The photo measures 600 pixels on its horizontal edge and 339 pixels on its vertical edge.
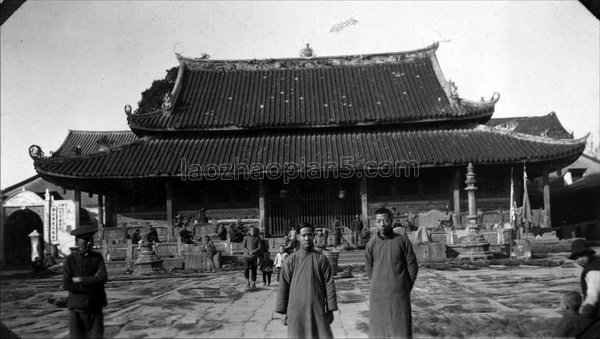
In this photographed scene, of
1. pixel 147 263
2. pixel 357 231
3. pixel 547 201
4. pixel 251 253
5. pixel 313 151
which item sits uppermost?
pixel 313 151

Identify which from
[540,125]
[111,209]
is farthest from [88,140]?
[540,125]

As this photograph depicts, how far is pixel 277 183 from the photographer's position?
82.2ft

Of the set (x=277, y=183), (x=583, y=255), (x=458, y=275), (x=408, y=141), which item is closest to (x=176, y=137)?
(x=277, y=183)

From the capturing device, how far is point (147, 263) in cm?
1825

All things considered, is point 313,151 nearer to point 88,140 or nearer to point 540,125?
point 540,125

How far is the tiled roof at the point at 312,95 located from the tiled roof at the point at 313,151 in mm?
688

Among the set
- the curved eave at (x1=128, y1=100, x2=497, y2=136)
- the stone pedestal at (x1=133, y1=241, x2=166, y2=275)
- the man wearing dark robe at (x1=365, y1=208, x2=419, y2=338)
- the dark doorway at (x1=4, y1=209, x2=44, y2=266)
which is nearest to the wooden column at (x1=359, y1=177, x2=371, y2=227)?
the curved eave at (x1=128, y1=100, x2=497, y2=136)

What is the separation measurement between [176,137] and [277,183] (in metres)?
5.38

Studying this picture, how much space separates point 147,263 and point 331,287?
13.2m

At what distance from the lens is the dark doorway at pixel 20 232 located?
32.8 meters

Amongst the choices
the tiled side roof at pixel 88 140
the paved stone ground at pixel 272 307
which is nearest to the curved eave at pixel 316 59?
the tiled side roof at pixel 88 140

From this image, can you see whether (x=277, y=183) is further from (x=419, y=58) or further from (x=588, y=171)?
(x=588, y=171)

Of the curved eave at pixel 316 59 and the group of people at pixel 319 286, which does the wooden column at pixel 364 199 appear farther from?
the group of people at pixel 319 286

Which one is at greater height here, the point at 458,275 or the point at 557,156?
the point at 557,156
